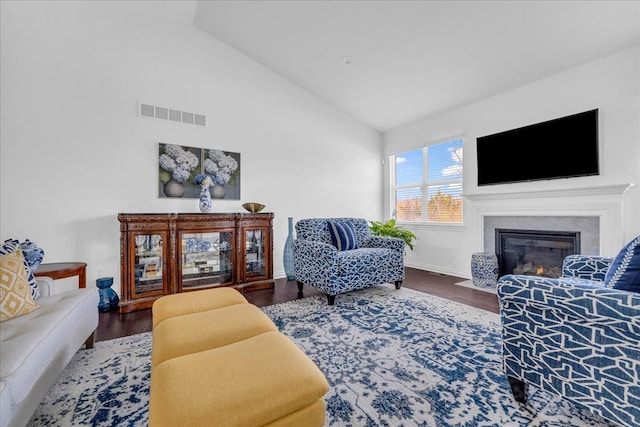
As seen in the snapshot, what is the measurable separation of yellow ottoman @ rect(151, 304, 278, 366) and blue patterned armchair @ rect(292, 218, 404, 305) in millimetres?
1268

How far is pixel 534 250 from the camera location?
3.36m

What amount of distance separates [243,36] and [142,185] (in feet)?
7.13

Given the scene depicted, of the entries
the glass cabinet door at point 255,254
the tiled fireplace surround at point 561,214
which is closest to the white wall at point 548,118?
the tiled fireplace surround at point 561,214

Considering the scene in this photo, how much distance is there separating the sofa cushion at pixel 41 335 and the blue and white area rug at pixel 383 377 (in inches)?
9.8

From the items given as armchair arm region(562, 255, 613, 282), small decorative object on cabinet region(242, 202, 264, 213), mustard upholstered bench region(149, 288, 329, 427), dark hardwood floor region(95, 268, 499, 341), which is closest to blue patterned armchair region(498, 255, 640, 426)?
armchair arm region(562, 255, 613, 282)

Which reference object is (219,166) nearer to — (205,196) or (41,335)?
(205,196)

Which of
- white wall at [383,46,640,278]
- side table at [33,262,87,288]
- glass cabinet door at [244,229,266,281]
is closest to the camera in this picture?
side table at [33,262,87,288]

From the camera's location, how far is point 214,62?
3.58m

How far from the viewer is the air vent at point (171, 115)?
3.14 meters

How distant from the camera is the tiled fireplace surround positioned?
2684 mm

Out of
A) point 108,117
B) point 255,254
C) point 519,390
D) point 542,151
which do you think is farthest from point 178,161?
point 542,151

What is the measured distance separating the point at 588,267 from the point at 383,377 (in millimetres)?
1505

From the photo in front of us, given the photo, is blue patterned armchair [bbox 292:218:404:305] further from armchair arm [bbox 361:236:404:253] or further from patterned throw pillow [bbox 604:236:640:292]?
patterned throw pillow [bbox 604:236:640:292]

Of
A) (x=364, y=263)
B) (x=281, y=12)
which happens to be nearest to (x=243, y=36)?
(x=281, y=12)
